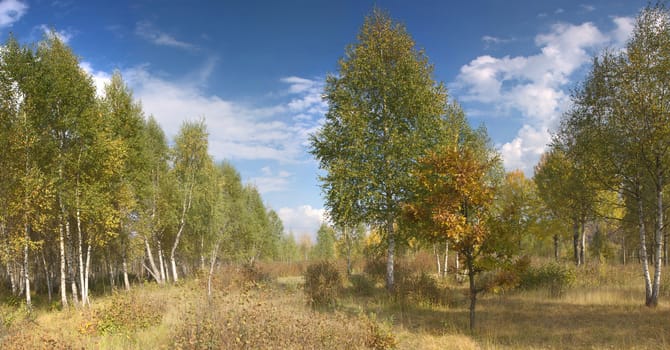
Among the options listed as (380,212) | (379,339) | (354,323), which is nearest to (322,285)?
(380,212)

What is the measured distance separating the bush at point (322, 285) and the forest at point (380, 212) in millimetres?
102

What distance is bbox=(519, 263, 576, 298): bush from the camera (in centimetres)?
1809

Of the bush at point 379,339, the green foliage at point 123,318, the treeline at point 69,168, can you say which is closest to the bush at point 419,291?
the bush at point 379,339

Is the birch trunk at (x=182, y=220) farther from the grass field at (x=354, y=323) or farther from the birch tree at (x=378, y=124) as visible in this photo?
the birch tree at (x=378, y=124)

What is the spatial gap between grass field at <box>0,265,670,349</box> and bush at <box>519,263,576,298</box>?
952 mm

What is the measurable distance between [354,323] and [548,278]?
44.5ft

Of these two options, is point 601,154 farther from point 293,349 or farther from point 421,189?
point 293,349

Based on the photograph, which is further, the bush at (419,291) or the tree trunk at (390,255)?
the tree trunk at (390,255)

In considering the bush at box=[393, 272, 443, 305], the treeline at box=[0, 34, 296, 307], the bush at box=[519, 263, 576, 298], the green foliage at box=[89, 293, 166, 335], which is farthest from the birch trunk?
the bush at box=[519, 263, 576, 298]

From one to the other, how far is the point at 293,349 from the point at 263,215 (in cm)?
4181

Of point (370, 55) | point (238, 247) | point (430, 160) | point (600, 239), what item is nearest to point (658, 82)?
point (430, 160)

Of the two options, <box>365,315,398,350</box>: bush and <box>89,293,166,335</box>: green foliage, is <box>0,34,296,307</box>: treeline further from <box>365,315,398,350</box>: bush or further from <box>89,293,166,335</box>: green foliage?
<box>365,315,398,350</box>: bush

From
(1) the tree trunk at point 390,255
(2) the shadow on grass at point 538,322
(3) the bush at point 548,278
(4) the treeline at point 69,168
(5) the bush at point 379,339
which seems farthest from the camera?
(3) the bush at point 548,278

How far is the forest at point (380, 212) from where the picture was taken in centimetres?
1041
